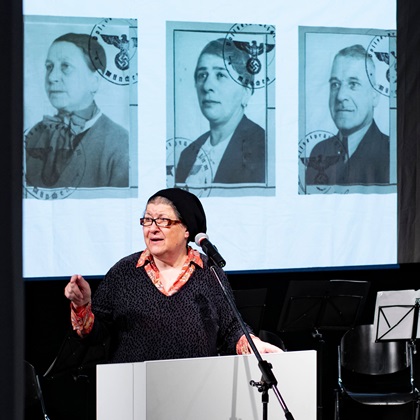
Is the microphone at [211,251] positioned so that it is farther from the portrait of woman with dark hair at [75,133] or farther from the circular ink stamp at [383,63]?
the circular ink stamp at [383,63]

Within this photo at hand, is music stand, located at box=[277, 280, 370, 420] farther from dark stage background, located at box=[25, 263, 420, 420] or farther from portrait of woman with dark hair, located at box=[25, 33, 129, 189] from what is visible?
portrait of woman with dark hair, located at box=[25, 33, 129, 189]

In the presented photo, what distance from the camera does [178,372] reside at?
7.91 ft

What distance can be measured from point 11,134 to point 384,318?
509 cm

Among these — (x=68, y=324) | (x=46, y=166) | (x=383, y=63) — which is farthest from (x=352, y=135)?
(x=68, y=324)

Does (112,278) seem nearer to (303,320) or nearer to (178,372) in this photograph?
(178,372)

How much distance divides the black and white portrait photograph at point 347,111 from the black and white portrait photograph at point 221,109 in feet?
0.87

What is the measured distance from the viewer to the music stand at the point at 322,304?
560 centimetres

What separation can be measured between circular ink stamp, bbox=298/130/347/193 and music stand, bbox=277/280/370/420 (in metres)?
0.82

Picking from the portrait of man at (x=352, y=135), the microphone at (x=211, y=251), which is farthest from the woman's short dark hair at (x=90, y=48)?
the microphone at (x=211, y=251)

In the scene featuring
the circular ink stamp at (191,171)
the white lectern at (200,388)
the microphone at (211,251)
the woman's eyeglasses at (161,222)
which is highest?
the circular ink stamp at (191,171)

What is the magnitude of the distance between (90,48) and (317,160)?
1.72 meters

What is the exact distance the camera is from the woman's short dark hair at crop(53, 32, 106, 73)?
5.60 meters

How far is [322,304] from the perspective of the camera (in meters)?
5.69

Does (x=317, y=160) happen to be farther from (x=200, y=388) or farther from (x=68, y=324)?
(x=200, y=388)
